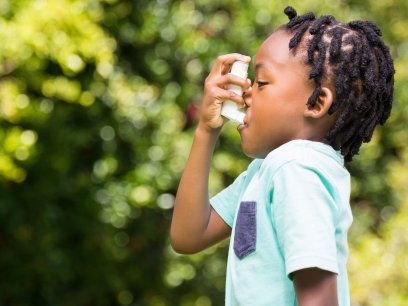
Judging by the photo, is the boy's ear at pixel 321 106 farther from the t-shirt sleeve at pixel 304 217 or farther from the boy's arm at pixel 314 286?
the boy's arm at pixel 314 286

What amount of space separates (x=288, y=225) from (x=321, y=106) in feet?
0.93

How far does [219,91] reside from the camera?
2.15 metres

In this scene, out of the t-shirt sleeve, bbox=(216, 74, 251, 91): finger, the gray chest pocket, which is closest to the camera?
the t-shirt sleeve

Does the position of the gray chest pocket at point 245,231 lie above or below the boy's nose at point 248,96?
below

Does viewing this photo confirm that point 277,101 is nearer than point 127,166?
Yes

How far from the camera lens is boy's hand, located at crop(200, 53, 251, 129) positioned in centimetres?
214

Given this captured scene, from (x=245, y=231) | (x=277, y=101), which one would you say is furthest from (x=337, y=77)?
(x=245, y=231)

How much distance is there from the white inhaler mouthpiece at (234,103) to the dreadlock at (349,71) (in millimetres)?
129

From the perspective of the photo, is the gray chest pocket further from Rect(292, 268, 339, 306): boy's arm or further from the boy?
Rect(292, 268, 339, 306): boy's arm

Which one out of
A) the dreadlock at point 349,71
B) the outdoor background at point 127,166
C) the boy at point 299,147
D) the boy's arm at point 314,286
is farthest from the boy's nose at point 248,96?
the outdoor background at point 127,166

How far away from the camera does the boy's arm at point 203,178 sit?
2.16 meters

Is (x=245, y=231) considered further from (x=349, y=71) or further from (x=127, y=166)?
(x=127, y=166)

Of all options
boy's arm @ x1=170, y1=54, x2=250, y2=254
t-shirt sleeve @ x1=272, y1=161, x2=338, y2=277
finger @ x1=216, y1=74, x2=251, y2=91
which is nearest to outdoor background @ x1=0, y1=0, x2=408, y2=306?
boy's arm @ x1=170, y1=54, x2=250, y2=254

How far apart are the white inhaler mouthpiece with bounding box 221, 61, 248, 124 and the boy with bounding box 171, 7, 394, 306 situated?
0.05ft
